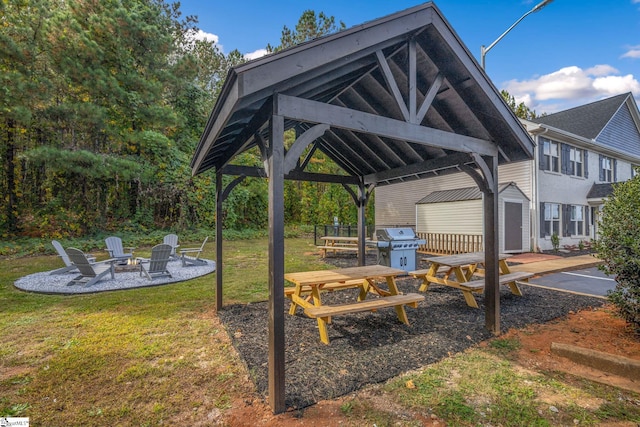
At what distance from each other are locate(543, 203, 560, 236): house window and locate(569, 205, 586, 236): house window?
1.29 metres

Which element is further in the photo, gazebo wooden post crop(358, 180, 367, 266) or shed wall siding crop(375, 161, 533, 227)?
shed wall siding crop(375, 161, 533, 227)

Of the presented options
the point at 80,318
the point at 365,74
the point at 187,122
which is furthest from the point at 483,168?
the point at 187,122

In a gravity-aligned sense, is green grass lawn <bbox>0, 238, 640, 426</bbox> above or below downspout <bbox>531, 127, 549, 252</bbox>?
below

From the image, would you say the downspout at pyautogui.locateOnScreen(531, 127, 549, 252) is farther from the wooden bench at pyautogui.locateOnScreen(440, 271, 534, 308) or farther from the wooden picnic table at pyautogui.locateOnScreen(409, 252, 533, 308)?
the wooden bench at pyautogui.locateOnScreen(440, 271, 534, 308)

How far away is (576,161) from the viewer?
13.8 m

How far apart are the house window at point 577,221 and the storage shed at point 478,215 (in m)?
3.75

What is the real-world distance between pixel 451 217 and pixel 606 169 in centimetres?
1042

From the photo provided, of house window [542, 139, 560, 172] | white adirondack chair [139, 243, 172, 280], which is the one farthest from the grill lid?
house window [542, 139, 560, 172]

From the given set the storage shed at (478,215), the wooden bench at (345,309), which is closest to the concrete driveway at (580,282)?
the storage shed at (478,215)

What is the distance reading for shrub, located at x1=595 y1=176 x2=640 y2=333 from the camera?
3713 millimetres

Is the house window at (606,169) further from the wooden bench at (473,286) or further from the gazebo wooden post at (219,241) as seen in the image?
the gazebo wooden post at (219,241)

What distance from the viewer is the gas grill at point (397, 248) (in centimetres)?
790

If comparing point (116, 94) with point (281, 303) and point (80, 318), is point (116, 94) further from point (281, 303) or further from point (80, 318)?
point (281, 303)

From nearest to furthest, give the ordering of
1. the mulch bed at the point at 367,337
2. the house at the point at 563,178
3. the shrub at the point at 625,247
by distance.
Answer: the mulch bed at the point at 367,337 < the shrub at the point at 625,247 < the house at the point at 563,178
